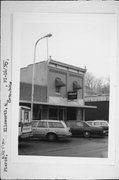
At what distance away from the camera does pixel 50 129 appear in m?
3.44

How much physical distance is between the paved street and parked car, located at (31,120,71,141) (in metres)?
0.08

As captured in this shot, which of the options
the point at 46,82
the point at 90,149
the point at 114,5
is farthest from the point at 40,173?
the point at 114,5

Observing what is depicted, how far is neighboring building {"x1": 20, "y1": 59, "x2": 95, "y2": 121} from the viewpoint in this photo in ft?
11.0

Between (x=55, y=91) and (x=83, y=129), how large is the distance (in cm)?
62

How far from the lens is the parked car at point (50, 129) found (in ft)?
11.1

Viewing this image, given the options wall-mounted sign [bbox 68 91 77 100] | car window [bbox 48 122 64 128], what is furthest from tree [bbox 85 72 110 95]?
car window [bbox 48 122 64 128]

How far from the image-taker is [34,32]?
337cm

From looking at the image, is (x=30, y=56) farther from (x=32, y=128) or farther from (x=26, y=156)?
(x=26, y=156)

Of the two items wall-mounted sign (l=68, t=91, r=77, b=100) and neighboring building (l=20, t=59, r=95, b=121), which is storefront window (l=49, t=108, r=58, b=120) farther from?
wall-mounted sign (l=68, t=91, r=77, b=100)

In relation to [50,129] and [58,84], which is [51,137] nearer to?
[50,129]

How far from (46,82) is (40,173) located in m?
1.14

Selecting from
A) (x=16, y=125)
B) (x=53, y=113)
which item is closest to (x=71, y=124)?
(x=53, y=113)

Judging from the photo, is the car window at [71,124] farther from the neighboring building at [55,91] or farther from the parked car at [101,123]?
the parked car at [101,123]

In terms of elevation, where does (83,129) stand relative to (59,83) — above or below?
below
